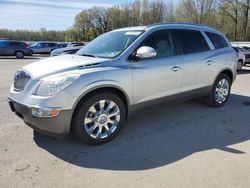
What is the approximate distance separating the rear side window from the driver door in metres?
1.36

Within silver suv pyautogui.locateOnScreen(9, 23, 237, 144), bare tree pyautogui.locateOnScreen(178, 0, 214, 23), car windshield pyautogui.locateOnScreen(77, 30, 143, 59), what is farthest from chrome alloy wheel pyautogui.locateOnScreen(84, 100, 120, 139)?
bare tree pyautogui.locateOnScreen(178, 0, 214, 23)

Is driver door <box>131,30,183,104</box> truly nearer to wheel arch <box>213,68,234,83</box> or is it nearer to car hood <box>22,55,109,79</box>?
car hood <box>22,55,109,79</box>

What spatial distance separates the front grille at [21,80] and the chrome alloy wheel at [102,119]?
3.41ft

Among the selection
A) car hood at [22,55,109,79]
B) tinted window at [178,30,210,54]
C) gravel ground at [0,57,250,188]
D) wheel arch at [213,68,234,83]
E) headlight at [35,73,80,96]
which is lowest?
gravel ground at [0,57,250,188]

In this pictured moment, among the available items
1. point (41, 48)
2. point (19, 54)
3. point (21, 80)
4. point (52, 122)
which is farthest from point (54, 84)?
point (41, 48)

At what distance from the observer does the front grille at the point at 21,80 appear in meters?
4.01

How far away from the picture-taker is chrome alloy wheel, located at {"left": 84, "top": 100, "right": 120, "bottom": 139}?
13.1 ft

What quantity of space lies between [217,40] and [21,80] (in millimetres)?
4304

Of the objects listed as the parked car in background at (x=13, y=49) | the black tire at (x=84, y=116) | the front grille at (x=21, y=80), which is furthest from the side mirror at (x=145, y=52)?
the parked car in background at (x=13, y=49)

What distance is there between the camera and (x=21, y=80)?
413cm

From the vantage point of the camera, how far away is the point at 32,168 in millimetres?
3447

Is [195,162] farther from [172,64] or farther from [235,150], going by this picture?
[172,64]

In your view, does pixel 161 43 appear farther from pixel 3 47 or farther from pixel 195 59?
pixel 3 47

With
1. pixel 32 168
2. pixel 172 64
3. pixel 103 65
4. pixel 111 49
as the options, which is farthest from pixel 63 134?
pixel 172 64
